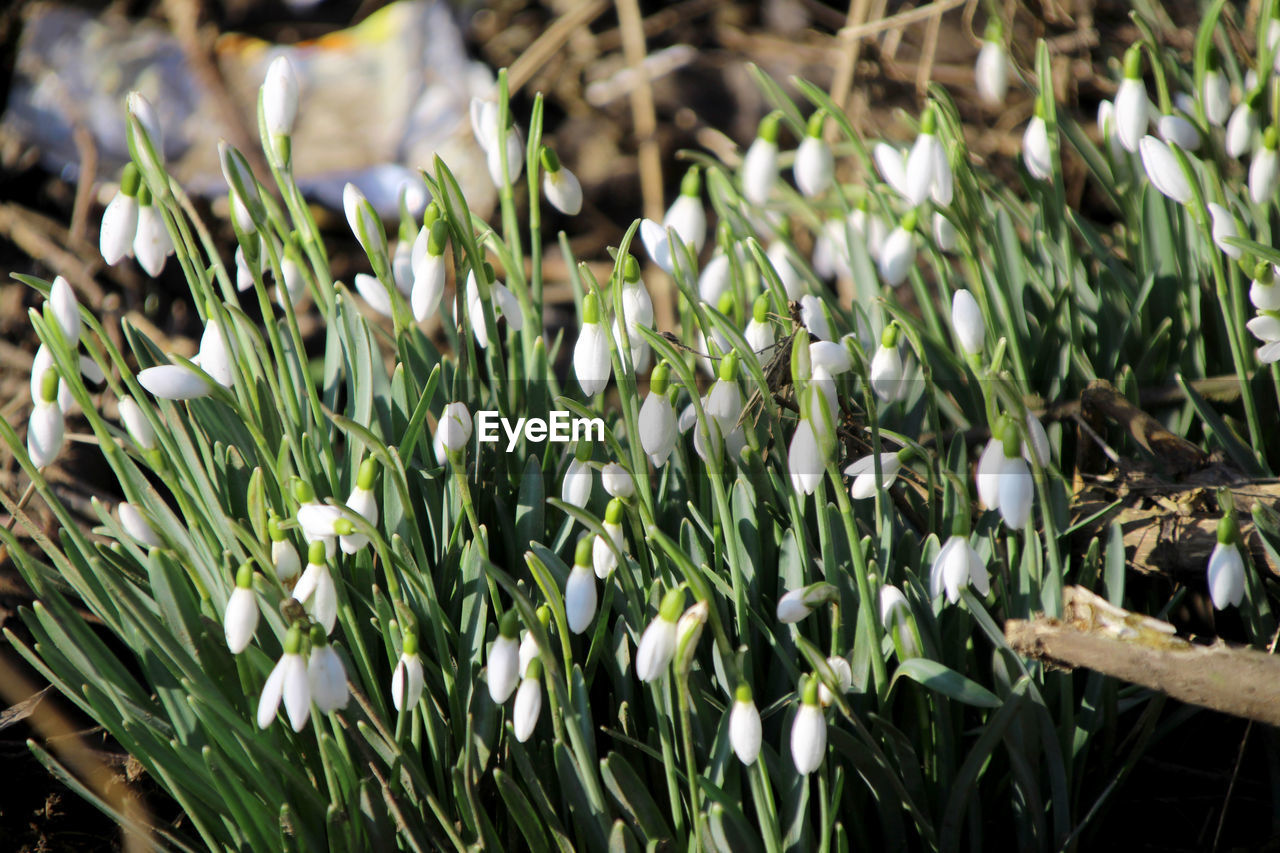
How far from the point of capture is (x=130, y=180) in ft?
3.55

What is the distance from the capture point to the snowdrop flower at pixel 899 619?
998mm

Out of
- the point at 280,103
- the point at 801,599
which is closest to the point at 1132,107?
the point at 801,599

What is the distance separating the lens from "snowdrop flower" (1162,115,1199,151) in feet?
4.45

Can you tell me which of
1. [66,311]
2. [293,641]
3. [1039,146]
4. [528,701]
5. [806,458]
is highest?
[1039,146]

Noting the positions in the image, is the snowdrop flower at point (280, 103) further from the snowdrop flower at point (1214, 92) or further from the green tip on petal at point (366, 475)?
the snowdrop flower at point (1214, 92)

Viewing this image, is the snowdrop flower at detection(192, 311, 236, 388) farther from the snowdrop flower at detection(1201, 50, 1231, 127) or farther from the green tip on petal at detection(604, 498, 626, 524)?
the snowdrop flower at detection(1201, 50, 1231, 127)

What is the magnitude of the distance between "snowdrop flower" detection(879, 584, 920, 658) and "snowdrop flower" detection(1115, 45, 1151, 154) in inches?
31.9

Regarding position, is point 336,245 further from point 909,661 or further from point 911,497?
point 909,661

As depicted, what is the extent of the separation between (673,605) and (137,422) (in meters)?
0.68

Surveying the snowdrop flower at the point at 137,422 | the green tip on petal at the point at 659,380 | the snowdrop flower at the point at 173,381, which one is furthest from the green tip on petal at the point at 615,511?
the snowdrop flower at the point at 137,422

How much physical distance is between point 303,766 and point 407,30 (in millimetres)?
2594

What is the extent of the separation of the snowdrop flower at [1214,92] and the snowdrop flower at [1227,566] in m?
0.74

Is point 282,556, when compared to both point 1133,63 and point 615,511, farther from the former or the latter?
point 1133,63

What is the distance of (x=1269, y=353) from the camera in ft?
3.76
